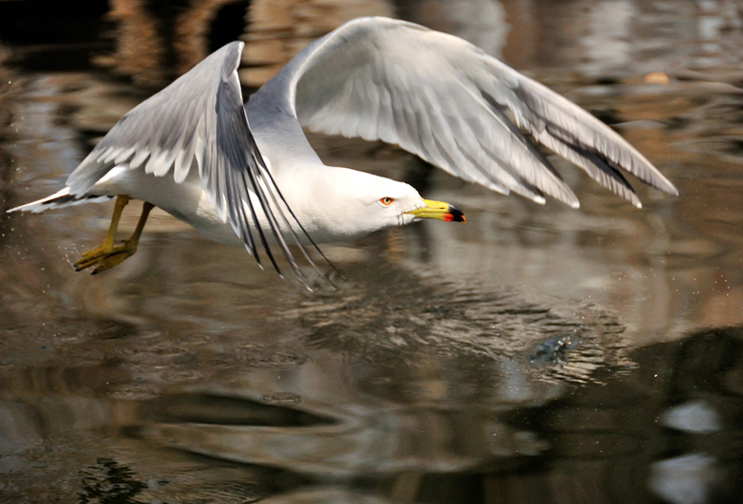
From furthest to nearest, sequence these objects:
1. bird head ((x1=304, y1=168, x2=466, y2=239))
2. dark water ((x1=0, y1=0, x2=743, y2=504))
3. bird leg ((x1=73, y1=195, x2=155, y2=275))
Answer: bird leg ((x1=73, y1=195, x2=155, y2=275)) → dark water ((x1=0, y1=0, x2=743, y2=504)) → bird head ((x1=304, y1=168, x2=466, y2=239))

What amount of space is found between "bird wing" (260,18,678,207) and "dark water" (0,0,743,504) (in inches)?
35.9

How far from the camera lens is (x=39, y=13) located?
402 inches

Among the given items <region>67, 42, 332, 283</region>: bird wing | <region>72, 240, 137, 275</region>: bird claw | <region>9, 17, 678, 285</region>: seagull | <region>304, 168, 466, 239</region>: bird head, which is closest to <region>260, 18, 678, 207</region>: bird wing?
<region>9, 17, 678, 285</region>: seagull

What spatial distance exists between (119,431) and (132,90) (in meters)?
4.70

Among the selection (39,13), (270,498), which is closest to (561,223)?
(270,498)

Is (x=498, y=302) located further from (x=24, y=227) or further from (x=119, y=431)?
(x=24, y=227)

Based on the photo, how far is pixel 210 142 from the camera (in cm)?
277

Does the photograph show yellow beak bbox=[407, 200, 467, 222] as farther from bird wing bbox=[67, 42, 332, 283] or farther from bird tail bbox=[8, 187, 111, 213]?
bird tail bbox=[8, 187, 111, 213]

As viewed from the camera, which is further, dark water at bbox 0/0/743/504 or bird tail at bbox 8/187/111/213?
bird tail at bbox 8/187/111/213

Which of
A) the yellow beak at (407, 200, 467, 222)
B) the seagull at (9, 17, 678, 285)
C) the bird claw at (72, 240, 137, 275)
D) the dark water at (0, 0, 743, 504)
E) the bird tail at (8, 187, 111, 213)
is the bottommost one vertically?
the dark water at (0, 0, 743, 504)

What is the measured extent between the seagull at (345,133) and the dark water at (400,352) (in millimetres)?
626

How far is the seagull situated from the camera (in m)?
2.83

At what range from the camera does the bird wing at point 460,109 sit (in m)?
3.38

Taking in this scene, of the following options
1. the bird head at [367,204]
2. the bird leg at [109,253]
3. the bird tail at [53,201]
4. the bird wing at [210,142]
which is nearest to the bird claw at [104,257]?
the bird leg at [109,253]
